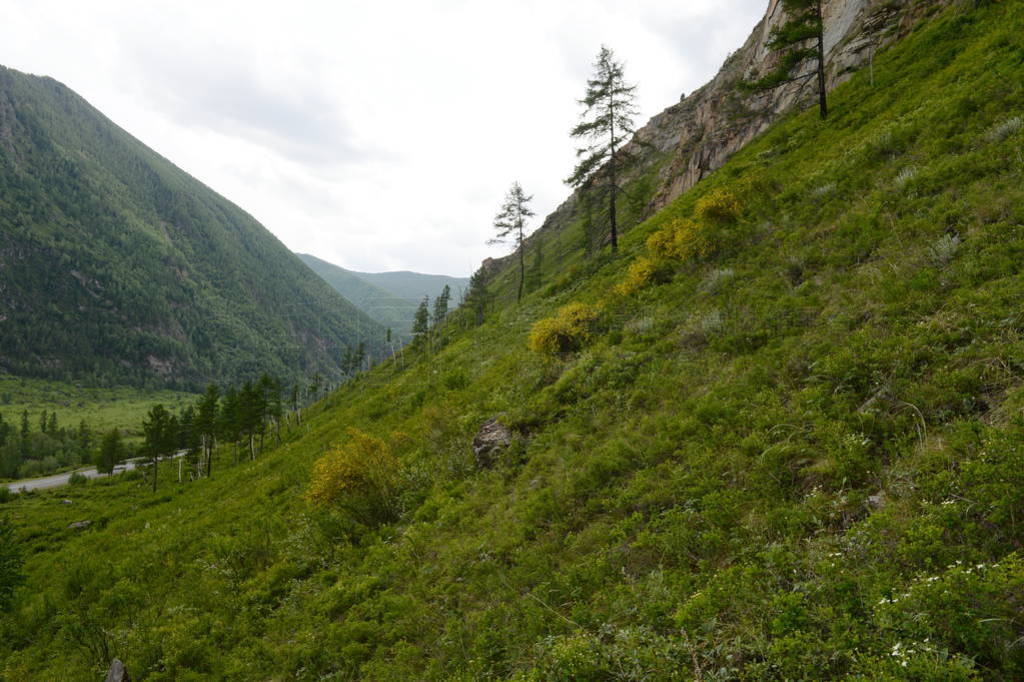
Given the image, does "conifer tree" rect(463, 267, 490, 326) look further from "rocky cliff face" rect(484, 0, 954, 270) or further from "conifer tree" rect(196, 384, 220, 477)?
"conifer tree" rect(196, 384, 220, 477)

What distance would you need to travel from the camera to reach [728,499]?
6852mm

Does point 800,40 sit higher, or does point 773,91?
point 773,91

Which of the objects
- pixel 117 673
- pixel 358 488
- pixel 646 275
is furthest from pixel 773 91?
pixel 117 673

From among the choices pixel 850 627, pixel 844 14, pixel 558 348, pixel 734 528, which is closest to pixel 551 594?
pixel 734 528

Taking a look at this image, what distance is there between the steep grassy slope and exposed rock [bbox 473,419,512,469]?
0.61 metres

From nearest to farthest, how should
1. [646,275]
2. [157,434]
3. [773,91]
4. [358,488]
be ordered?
[358,488]
[646,275]
[773,91]
[157,434]

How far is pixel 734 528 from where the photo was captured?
20.8 feet

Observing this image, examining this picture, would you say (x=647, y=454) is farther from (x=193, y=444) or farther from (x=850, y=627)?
(x=193, y=444)

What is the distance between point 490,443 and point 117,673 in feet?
33.2

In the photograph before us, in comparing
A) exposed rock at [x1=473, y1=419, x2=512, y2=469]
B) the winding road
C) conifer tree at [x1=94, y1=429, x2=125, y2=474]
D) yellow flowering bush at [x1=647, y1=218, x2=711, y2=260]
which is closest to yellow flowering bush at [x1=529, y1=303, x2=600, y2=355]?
yellow flowering bush at [x1=647, y1=218, x2=711, y2=260]

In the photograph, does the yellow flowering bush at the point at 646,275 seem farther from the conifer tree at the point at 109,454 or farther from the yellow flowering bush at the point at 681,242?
the conifer tree at the point at 109,454

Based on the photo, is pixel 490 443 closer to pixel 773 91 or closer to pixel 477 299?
pixel 773 91

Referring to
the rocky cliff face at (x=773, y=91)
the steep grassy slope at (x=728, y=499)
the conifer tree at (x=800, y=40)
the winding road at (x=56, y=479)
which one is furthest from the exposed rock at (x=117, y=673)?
the winding road at (x=56, y=479)

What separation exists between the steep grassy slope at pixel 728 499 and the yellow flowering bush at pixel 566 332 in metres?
0.53
